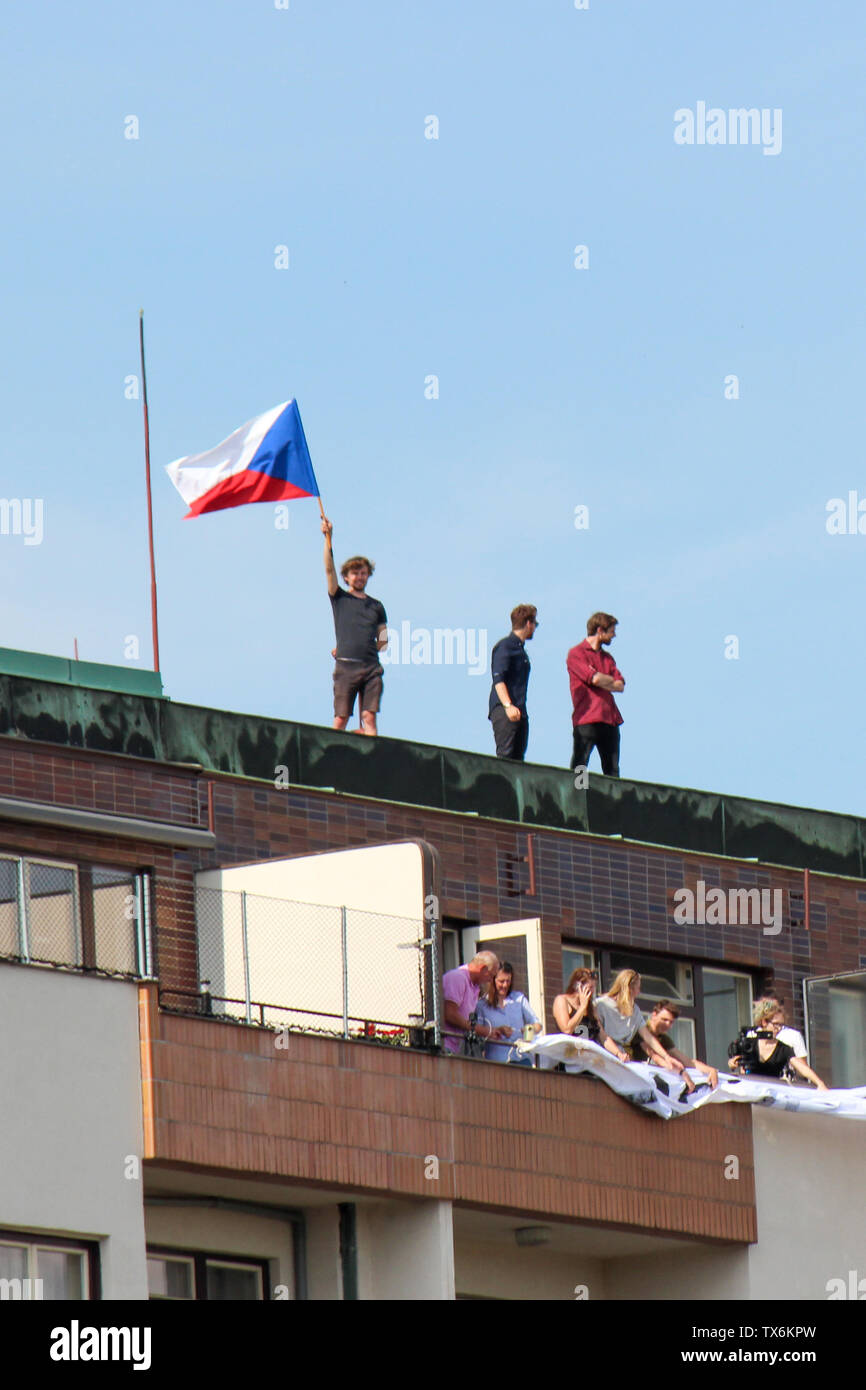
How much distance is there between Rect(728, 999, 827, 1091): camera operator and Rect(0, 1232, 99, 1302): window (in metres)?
7.03

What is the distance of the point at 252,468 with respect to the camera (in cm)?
3216

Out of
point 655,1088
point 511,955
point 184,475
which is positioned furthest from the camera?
point 184,475

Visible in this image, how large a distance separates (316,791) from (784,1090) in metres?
4.83

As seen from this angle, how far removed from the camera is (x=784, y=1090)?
27562 millimetres

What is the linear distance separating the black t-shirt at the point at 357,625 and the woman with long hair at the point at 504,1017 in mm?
4941

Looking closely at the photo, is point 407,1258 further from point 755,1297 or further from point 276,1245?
point 755,1297

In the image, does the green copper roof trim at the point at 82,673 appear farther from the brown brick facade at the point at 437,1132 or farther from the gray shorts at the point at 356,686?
the brown brick facade at the point at 437,1132

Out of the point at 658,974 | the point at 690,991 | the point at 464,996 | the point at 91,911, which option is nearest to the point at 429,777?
the point at 658,974

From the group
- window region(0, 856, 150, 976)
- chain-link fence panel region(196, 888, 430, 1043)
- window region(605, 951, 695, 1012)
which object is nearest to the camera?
window region(0, 856, 150, 976)

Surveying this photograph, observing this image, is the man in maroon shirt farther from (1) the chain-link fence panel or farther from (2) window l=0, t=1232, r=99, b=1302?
(2) window l=0, t=1232, r=99, b=1302

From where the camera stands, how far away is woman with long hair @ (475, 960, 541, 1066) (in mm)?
25703

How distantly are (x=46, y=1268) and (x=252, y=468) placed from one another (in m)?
11.2

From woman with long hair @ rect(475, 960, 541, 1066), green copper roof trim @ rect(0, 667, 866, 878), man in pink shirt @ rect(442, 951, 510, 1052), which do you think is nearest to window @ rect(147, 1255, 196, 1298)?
man in pink shirt @ rect(442, 951, 510, 1052)
